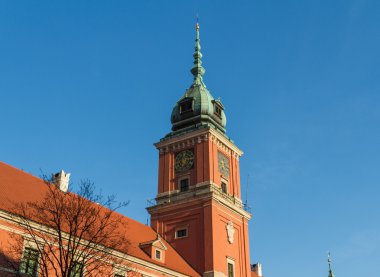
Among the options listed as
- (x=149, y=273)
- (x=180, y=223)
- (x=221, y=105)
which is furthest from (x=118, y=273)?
(x=221, y=105)

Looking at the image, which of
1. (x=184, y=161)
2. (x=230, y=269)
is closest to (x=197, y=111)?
(x=184, y=161)

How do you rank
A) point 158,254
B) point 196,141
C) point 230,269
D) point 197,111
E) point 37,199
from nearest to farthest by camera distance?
point 37,199
point 158,254
point 230,269
point 196,141
point 197,111

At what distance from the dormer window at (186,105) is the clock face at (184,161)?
383cm

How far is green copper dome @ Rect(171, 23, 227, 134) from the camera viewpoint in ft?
128

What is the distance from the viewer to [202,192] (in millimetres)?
34938

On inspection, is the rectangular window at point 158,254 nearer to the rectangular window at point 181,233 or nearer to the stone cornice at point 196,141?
the rectangular window at point 181,233

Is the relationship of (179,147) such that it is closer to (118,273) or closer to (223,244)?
(223,244)

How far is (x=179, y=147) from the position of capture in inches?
1503

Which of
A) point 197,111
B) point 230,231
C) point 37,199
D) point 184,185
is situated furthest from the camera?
point 197,111

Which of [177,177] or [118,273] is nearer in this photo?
[118,273]

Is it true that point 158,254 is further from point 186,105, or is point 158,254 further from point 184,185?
point 186,105

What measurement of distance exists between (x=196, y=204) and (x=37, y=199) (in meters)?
12.4

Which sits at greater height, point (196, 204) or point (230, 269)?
point (196, 204)

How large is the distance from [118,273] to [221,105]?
19.1m
